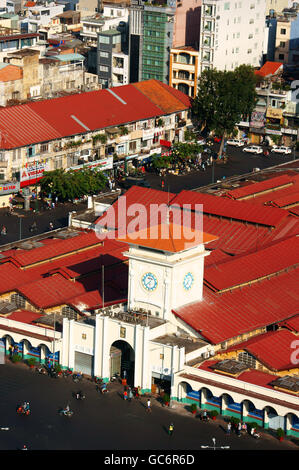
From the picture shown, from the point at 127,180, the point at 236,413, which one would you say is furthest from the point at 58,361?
the point at 127,180

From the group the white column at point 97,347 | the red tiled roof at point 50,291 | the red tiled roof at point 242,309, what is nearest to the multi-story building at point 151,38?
the red tiled roof at point 242,309

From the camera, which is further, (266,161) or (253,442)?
(266,161)

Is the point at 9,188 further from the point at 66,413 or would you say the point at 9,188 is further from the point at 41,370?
the point at 66,413

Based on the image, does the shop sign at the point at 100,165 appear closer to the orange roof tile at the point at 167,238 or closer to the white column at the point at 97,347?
the orange roof tile at the point at 167,238

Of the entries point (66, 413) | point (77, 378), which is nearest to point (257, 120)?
point (77, 378)

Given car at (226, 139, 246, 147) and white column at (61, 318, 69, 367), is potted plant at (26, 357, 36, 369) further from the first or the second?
car at (226, 139, 246, 147)
